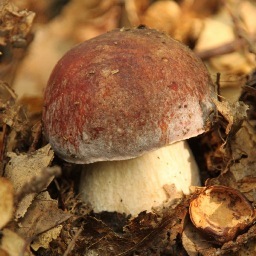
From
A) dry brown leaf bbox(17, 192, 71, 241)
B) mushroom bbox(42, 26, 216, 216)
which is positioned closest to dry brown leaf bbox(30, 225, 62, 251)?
dry brown leaf bbox(17, 192, 71, 241)

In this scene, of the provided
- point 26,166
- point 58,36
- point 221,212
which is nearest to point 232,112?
point 221,212

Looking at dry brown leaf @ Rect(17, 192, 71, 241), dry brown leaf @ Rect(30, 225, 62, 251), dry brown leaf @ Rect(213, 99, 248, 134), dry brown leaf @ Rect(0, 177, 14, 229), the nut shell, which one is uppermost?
dry brown leaf @ Rect(0, 177, 14, 229)

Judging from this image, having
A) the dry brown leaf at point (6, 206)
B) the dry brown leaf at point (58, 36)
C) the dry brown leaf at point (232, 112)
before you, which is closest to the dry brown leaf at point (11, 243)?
the dry brown leaf at point (6, 206)

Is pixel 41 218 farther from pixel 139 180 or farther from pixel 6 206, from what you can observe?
pixel 139 180

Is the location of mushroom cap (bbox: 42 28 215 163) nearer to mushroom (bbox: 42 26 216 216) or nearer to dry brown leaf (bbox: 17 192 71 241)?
mushroom (bbox: 42 26 216 216)

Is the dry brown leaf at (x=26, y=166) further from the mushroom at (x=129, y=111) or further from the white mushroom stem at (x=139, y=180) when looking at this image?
the white mushroom stem at (x=139, y=180)

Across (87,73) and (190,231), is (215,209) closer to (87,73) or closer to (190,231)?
(190,231)

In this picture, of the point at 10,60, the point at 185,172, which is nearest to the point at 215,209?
the point at 185,172

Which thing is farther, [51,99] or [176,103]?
[51,99]
